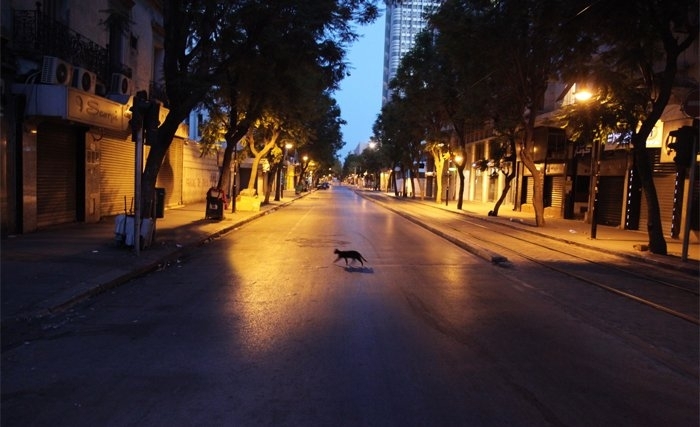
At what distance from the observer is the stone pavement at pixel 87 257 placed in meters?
8.13

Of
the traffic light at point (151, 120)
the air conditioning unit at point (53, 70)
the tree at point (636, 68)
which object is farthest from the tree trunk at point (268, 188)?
the traffic light at point (151, 120)

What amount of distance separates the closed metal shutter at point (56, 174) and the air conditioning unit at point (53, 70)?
6.85 ft

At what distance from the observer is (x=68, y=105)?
14.9 metres

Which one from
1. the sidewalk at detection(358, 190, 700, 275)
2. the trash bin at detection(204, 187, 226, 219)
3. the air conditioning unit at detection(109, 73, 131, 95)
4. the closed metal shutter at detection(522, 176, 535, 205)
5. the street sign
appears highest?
the air conditioning unit at detection(109, 73, 131, 95)

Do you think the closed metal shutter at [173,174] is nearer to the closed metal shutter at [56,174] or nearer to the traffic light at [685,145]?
the closed metal shutter at [56,174]

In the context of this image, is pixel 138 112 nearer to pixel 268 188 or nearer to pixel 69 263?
pixel 69 263

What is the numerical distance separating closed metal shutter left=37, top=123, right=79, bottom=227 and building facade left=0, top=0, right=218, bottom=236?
0.03 m

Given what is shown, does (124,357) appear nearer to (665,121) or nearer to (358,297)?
(358,297)

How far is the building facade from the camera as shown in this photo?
14.4 meters

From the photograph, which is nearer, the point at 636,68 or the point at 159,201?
the point at 159,201

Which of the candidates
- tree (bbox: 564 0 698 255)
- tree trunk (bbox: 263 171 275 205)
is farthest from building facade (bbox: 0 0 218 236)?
tree trunk (bbox: 263 171 275 205)

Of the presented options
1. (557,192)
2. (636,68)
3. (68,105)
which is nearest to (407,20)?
(557,192)

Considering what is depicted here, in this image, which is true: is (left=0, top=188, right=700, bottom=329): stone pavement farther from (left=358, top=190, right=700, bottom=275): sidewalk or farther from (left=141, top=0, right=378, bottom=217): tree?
(left=141, top=0, right=378, bottom=217): tree

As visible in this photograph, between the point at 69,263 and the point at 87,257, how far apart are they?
2.91ft
